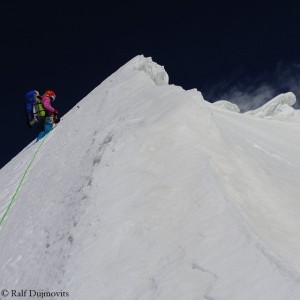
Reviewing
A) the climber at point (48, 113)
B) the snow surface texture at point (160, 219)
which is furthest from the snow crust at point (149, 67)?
the snow surface texture at point (160, 219)

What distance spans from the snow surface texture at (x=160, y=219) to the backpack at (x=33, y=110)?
5708 mm

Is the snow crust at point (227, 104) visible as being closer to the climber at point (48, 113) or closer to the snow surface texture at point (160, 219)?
the climber at point (48, 113)

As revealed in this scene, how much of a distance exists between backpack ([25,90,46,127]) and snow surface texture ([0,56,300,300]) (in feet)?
18.7

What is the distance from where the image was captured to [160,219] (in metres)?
4.86

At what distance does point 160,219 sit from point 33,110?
11.1 metres

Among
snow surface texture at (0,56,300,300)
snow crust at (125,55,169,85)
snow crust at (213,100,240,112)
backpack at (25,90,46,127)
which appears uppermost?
snow crust at (213,100,240,112)

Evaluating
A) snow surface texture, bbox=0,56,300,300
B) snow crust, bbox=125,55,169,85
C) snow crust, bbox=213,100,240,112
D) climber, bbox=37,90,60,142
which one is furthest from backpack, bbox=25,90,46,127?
snow crust, bbox=213,100,240,112

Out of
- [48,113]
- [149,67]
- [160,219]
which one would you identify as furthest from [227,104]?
[160,219]

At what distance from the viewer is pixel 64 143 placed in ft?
37.4

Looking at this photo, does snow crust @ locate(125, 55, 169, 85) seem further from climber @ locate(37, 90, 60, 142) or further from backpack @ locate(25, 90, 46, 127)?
backpack @ locate(25, 90, 46, 127)

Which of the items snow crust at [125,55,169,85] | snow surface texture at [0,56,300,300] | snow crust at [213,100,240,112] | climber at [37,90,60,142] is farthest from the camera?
snow crust at [213,100,240,112]

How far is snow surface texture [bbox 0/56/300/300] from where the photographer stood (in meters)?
3.82

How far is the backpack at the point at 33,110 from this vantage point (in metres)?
14.6

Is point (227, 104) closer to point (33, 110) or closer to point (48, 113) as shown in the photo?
point (48, 113)
